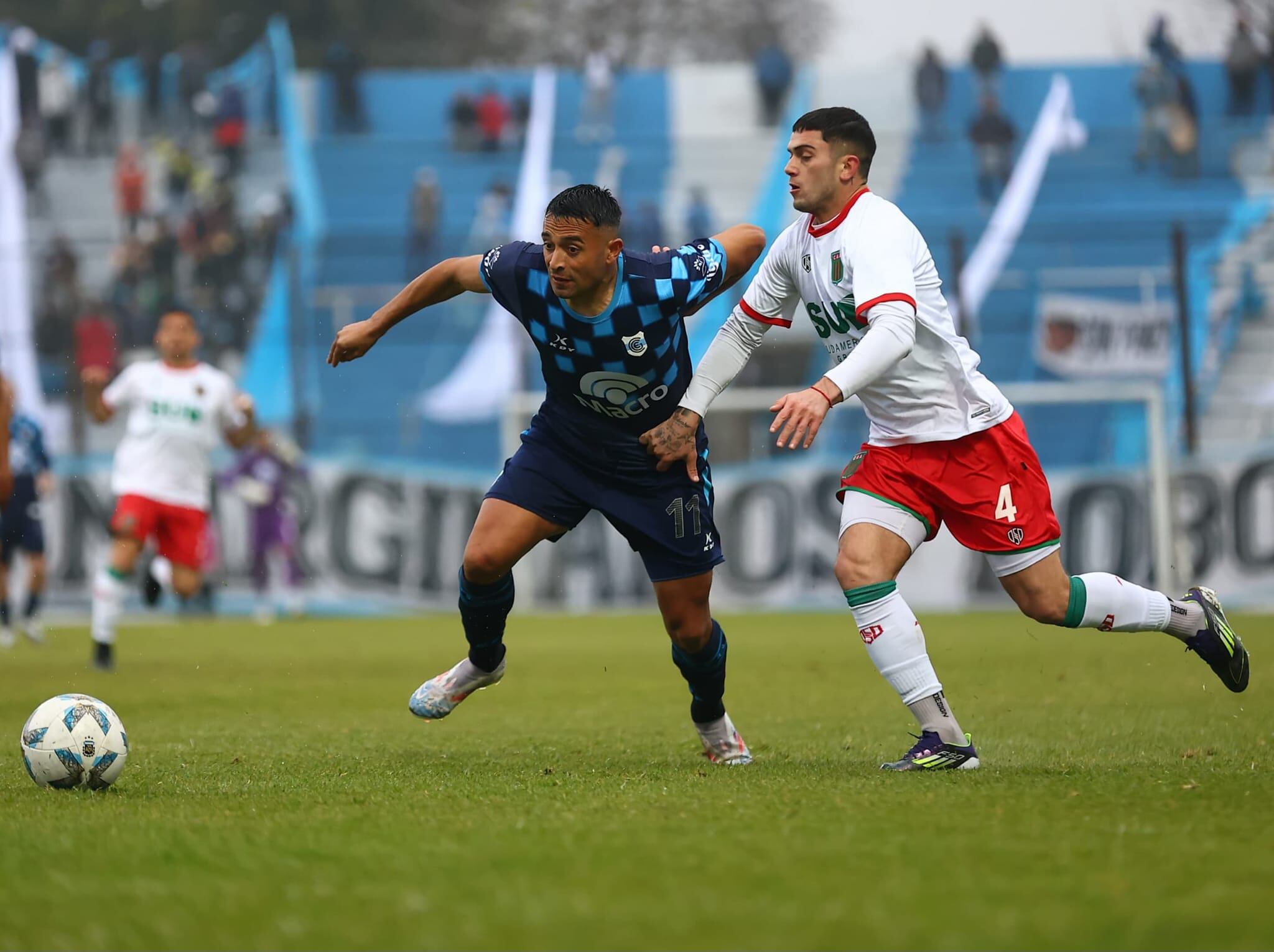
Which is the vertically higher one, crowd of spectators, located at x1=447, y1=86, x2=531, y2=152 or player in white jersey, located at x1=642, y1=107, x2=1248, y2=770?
crowd of spectators, located at x1=447, y1=86, x2=531, y2=152

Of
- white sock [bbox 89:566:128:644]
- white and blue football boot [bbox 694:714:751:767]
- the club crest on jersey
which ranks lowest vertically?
white sock [bbox 89:566:128:644]

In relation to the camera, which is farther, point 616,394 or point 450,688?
point 450,688

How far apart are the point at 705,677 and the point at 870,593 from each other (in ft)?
2.65

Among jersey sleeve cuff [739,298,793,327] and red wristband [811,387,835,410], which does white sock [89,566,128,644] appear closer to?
jersey sleeve cuff [739,298,793,327]

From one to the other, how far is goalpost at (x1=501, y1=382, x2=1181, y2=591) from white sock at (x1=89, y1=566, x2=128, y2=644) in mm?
8242

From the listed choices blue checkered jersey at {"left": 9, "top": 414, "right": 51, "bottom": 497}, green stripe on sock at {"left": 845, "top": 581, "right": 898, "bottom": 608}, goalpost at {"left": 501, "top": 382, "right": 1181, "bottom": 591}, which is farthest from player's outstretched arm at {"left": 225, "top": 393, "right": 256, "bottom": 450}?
goalpost at {"left": 501, "top": 382, "right": 1181, "bottom": 591}

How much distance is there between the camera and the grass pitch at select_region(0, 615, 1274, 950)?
3.18m

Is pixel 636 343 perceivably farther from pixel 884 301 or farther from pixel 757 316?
pixel 884 301

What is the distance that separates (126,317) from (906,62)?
16.3 m

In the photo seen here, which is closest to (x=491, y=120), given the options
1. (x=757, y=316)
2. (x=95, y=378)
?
(x=95, y=378)

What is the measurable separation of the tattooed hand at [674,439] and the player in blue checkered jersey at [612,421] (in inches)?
2.3

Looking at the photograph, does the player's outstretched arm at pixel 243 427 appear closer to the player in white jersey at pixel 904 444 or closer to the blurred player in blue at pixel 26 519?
the blurred player in blue at pixel 26 519

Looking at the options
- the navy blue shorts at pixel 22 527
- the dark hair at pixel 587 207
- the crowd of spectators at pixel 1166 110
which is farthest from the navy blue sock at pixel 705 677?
the crowd of spectators at pixel 1166 110

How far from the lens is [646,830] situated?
4258mm
